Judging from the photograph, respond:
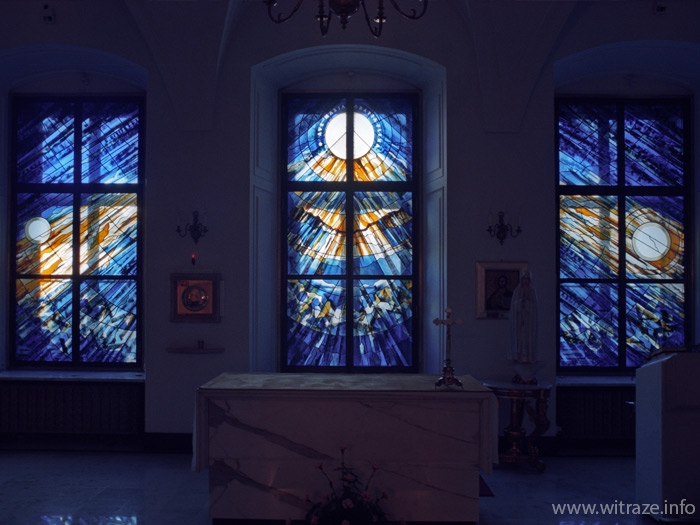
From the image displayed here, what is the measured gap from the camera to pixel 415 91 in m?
8.39

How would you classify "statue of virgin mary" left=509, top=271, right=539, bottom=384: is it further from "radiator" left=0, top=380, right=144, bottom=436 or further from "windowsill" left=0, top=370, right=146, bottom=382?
"radiator" left=0, top=380, right=144, bottom=436

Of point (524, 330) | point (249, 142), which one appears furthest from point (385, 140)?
point (524, 330)

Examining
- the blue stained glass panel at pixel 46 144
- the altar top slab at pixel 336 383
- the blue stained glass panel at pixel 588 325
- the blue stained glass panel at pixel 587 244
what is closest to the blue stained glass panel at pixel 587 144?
the blue stained glass panel at pixel 587 244

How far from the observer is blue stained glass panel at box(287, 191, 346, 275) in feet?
27.5

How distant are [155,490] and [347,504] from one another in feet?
8.03

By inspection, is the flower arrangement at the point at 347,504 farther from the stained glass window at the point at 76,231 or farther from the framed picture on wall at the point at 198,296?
the stained glass window at the point at 76,231

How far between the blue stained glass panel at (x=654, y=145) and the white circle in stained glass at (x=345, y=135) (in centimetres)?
334

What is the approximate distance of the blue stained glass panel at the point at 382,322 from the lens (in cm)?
827

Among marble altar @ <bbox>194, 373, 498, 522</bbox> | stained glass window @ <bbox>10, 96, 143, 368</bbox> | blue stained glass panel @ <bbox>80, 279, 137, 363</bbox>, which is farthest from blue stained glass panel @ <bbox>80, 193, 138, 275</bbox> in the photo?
marble altar @ <bbox>194, 373, 498, 522</bbox>

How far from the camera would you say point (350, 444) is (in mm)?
4988

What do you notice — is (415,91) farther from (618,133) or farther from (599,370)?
(599,370)

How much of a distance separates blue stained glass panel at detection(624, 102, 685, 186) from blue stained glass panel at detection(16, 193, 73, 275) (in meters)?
7.26

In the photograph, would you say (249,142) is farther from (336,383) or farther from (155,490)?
(155,490)

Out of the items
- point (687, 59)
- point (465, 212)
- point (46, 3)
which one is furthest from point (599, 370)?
point (46, 3)
